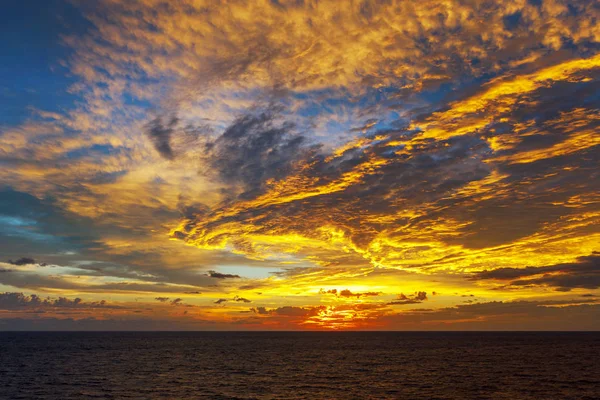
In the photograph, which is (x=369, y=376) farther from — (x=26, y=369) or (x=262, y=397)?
(x=26, y=369)

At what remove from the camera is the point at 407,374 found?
95688mm

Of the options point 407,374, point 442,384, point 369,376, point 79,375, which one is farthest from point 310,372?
point 79,375

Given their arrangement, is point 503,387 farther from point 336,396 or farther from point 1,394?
point 1,394

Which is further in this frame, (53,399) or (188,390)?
(188,390)

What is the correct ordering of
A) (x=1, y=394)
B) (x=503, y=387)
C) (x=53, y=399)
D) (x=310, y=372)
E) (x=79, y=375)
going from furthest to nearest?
(x=310, y=372)
(x=79, y=375)
(x=503, y=387)
(x=1, y=394)
(x=53, y=399)

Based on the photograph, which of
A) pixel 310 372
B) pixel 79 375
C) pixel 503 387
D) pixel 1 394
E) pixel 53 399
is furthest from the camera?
pixel 310 372

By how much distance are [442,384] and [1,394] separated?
73894mm

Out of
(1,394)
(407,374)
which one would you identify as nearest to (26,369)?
(1,394)

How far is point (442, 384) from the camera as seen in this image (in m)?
79.8

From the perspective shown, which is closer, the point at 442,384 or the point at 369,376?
the point at 442,384

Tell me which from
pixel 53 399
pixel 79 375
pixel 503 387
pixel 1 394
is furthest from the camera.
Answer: pixel 79 375

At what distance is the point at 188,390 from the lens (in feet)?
241

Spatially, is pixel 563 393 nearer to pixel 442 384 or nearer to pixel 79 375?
pixel 442 384

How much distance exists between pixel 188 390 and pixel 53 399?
1982 cm
